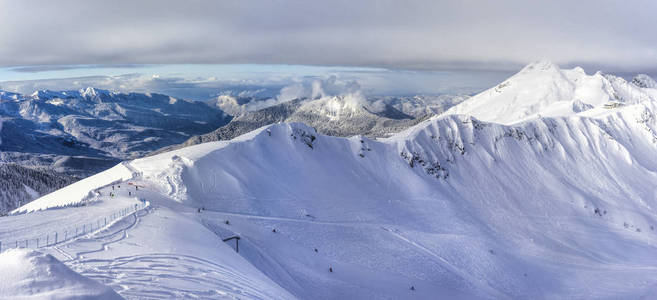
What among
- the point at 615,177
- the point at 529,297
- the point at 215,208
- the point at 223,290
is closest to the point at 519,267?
the point at 529,297

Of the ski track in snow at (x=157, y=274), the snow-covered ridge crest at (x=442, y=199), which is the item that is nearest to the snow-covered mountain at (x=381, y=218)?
the ski track in snow at (x=157, y=274)

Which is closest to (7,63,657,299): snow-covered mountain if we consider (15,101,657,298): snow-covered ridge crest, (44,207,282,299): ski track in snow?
(44,207,282,299): ski track in snow

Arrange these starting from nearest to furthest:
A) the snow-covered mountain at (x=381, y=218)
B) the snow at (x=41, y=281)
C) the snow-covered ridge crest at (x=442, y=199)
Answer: the snow at (x=41, y=281)
the snow-covered mountain at (x=381, y=218)
the snow-covered ridge crest at (x=442, y=199)

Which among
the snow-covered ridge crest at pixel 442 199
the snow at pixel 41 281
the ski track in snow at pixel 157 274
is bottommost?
the snow-covered ridge crest at pixel 442 199

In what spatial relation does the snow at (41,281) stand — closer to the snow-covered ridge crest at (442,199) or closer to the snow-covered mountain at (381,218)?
the snow-covered mountain at (381,218)

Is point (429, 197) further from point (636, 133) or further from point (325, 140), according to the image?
point (636, 133)

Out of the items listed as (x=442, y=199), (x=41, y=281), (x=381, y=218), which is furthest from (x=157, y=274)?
(x=442, y=199)

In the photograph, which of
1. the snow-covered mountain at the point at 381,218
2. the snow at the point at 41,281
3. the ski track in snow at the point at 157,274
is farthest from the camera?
the snow-covered mountain at the point at 381,218
